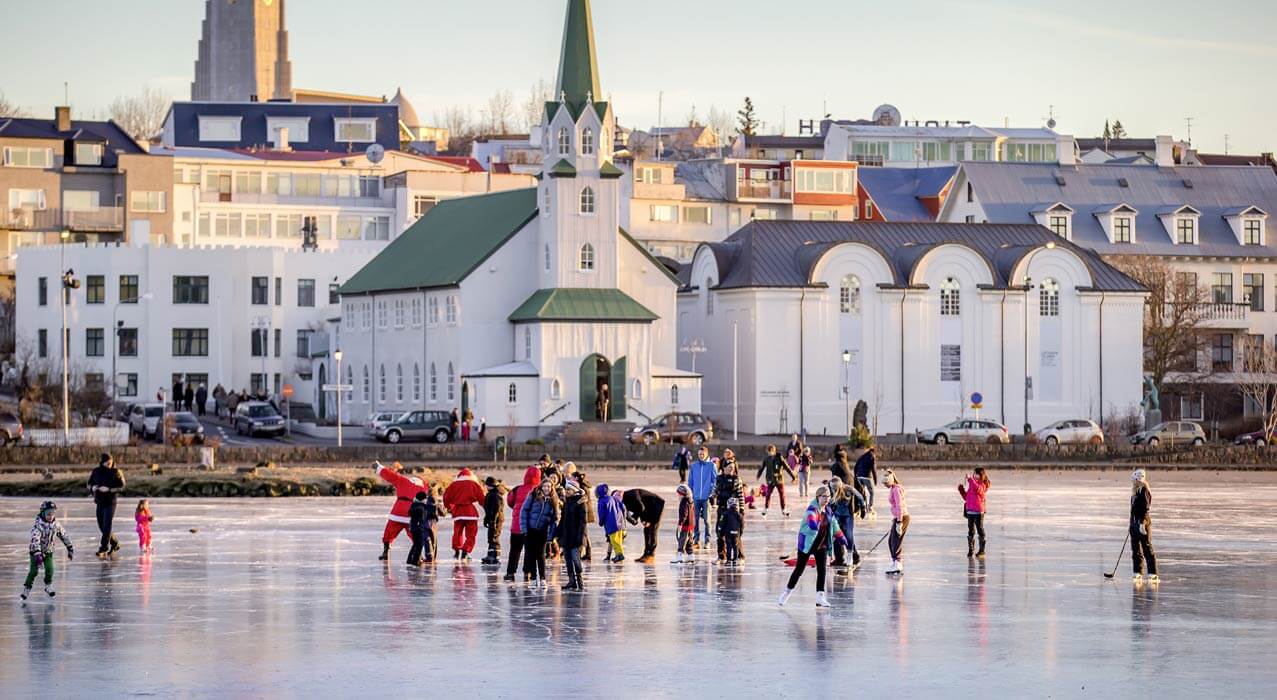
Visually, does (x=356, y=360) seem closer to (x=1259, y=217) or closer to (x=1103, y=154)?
(x=1259, y=217)

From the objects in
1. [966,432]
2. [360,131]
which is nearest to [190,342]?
[966,432]

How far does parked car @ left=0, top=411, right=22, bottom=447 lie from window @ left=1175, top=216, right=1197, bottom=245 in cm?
5932

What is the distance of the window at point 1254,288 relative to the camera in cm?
10544

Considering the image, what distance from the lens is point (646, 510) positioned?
114ft

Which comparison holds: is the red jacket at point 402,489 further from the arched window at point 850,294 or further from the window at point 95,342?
the window at point 95,342

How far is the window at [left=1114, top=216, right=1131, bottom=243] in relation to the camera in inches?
4190

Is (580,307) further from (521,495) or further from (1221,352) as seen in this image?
(521,495)

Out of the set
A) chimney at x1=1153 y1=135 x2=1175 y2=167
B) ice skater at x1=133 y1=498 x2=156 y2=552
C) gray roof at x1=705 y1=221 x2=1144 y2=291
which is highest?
chimney at x1=1153 y1=135 x2=1175 y2=167

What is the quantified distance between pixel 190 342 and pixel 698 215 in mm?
36448

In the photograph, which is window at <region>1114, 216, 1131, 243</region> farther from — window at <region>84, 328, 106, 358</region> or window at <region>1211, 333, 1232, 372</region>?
window at <region>84, 328, 106, 358</region>

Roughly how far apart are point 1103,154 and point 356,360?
6577 cm

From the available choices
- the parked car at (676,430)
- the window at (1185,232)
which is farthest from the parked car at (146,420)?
the window at (1185,232)

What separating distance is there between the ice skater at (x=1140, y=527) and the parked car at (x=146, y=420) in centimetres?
5256

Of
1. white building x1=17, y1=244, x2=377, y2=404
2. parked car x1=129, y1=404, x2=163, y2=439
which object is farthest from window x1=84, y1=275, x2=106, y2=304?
parked car x1=129, y1=404, x2=163, y2=439
